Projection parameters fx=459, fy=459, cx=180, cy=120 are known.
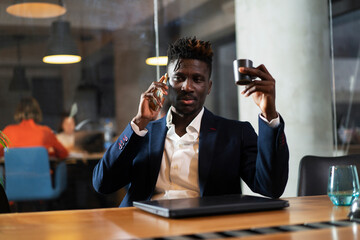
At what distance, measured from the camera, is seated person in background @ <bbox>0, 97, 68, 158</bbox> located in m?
4.03

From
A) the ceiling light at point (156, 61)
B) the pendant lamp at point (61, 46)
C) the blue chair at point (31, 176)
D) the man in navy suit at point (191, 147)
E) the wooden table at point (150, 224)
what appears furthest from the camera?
the ceiling light at point (156, 61)

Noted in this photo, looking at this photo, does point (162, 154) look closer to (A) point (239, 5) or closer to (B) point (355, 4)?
(A) point (239, 5)

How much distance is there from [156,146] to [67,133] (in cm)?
222

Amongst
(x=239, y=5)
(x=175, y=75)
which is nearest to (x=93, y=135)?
(x=239, y=5)

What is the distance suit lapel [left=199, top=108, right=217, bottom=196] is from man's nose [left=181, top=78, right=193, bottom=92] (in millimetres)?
165

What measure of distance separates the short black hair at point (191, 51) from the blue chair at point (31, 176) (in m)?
2.22

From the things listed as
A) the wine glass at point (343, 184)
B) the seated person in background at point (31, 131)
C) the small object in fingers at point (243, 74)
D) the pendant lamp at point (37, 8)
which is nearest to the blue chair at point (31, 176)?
the seated person in background at point (31, 131)

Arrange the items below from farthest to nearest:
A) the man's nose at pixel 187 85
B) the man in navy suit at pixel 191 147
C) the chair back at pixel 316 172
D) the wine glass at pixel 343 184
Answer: the chair back at pixel 316 172 → the man's nose at pixel 187 85 → the man in navy suit at pixel 191 147 → the wine glass at pixel 343 184

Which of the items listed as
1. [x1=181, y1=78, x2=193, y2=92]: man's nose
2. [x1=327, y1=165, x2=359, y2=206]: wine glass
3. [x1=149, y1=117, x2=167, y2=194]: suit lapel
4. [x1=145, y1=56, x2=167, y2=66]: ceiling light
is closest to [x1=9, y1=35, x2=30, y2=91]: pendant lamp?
[x1=145, y1=56, x2=167, y2=66]: ceiling light

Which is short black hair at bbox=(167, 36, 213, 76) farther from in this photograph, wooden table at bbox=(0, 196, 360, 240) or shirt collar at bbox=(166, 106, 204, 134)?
wooden table at bbox=(0, 196, 360, 240)

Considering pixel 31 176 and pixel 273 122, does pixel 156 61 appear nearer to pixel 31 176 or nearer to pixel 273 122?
pixel 31 176

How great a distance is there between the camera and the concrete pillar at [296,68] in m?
4.21

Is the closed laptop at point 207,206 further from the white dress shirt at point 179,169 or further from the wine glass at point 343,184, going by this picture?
the white dress shirt at point 179,169

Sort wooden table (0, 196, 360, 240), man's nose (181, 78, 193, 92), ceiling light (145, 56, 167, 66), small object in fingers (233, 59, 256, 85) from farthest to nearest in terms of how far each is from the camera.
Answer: ceiling light (145, 56, 167, 66) → man's nose (181, 78, 193, 92) → small object in fingers (233, 59, 256, 85) → wooden table (0, 196, 360, 240)
